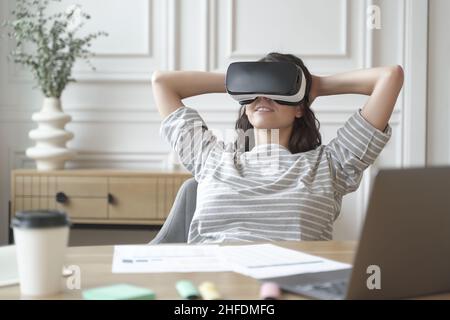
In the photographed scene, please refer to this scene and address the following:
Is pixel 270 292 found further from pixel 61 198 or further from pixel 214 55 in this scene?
pixel 214 55

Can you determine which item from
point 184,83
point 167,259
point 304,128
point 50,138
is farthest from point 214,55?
point 167,259

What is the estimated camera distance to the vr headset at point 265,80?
1.57 meters

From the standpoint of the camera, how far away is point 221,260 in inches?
44.0

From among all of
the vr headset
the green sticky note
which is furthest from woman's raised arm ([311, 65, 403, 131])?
the green sticky note

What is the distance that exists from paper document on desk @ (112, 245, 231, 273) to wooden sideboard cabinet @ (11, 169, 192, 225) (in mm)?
1424

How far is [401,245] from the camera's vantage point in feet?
2.71

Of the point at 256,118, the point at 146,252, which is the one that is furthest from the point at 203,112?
the point at 146,252

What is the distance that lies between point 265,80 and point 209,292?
2.68 ft

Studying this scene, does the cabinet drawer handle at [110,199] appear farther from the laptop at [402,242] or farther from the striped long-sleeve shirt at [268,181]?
the laptop at [402,242]

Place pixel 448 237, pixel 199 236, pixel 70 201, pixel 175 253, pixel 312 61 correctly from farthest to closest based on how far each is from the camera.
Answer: pixel 312 61
pixel 70 201
pixel 199 236
pixel 175 253
pixel 448 237

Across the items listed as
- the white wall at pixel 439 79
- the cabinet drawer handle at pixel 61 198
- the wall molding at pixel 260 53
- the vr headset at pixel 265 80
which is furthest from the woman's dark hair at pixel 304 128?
the white wall at pixel 439 79

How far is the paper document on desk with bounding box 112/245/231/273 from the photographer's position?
41.3 inches

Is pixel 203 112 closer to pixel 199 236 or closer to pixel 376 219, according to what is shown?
pixel 199 236
